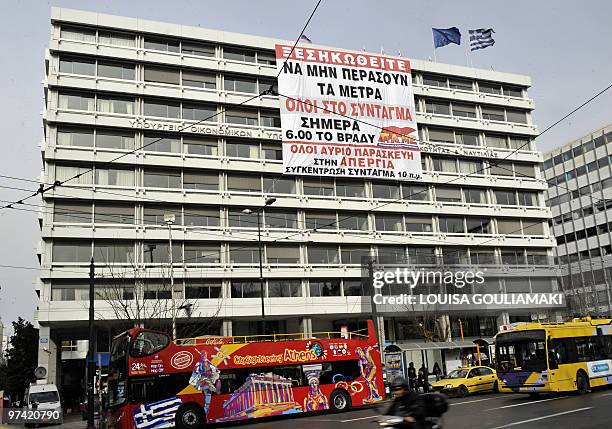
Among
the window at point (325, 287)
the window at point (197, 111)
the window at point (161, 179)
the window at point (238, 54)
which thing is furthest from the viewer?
the window at point (238, 54)

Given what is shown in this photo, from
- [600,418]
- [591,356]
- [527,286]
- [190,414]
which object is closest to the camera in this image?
[600,418]

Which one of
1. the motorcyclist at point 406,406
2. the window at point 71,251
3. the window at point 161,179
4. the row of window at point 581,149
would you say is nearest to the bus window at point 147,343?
the motorcyclist at point 406,406

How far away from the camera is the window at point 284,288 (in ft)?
146

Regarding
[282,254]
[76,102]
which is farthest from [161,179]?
[282,254]

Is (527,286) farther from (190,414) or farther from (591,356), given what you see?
(190,414)

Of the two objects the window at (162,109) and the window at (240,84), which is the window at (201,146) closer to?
the window at (162,109)

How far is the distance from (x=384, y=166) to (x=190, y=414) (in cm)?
3154

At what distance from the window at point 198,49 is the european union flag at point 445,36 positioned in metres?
17.6

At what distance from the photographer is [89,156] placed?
41.4 metres

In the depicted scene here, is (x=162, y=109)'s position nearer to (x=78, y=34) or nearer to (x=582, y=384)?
(x=78, y=34)

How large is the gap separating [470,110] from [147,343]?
143 feet

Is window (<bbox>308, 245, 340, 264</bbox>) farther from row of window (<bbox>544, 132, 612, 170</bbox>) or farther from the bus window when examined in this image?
row of window (<bbox>544, 132, 612, 170</bbox>)

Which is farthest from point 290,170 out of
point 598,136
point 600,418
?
point 598,136

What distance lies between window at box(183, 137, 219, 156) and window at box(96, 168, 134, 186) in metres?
4.59
